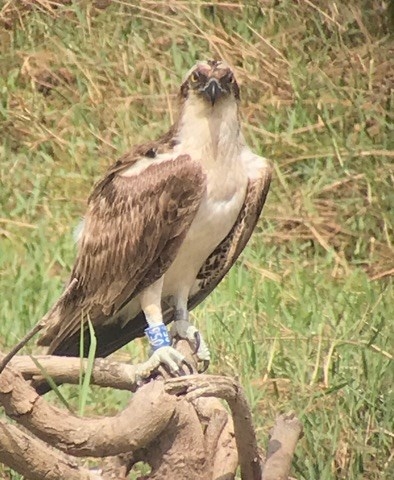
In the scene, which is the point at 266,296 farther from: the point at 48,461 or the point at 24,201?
the point at 48,461

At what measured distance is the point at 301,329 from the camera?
4914 mm

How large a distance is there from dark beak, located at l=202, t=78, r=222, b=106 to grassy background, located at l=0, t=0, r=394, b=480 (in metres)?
0.90

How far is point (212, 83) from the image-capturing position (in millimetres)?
3867

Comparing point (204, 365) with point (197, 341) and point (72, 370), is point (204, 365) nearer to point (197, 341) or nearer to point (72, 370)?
point (197, 341)

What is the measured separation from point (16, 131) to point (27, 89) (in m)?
0.43

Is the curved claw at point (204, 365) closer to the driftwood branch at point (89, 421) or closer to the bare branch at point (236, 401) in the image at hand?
the bare branch at point (236, 401)

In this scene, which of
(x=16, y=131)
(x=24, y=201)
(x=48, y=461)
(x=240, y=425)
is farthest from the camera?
(x=16, y=131)

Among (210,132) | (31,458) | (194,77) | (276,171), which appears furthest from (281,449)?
(276,171)

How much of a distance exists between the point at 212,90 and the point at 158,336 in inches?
27.6

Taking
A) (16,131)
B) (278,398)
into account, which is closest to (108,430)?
(278,398)

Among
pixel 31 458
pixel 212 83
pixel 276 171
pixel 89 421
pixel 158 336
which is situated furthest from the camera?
pixel 276 171

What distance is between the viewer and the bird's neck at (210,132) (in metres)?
3.87

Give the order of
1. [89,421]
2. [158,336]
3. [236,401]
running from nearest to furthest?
[89,421]
[236,401]
[158,336]

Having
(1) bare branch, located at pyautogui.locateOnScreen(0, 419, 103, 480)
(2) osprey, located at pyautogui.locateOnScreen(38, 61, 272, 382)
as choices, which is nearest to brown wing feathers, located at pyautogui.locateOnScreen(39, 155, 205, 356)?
(2) osprey, located at pyautogui.locateOnScreen(38, 61, 272, 382)
